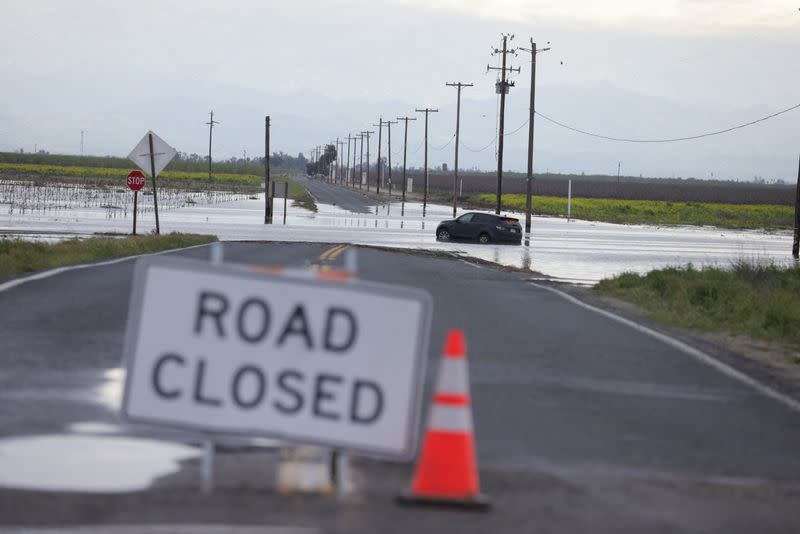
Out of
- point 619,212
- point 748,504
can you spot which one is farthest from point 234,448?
point 619,212

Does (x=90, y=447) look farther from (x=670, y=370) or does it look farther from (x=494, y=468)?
(x=670, y=370)

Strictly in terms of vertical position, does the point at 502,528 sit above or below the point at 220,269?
below

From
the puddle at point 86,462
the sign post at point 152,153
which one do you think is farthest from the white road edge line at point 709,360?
the sign post at point 152,153

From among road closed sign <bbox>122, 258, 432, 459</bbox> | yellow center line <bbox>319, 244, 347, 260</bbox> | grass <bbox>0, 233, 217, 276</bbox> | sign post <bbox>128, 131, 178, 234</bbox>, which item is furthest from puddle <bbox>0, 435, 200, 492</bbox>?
sign post <bbox>128, 131, 178, 234</bbox>

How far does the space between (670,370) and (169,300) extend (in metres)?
6.90

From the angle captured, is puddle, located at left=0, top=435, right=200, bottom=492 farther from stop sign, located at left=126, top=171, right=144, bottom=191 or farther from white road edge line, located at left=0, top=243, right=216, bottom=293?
stop sign, located at left=126, top=171, right=144, bottom=191

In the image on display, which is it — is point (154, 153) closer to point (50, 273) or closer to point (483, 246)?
point (483, 246)

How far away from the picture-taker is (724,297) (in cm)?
2230

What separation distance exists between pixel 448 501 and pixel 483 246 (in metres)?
41.2

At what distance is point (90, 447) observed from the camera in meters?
8.08

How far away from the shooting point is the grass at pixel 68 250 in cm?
2381

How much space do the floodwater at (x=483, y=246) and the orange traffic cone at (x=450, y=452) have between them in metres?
21.8

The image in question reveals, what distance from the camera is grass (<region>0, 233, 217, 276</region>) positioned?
23812mm

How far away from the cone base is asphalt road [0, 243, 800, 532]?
0.07 metres
